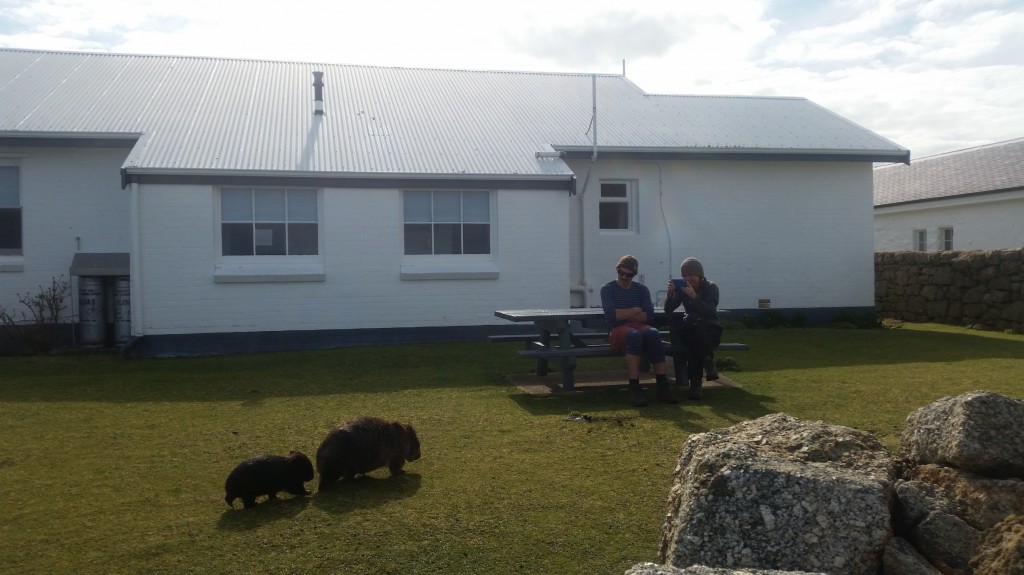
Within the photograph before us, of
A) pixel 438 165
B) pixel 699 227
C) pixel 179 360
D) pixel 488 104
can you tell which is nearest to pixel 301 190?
pixel 438 165

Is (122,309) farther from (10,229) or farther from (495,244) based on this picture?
(495,244)

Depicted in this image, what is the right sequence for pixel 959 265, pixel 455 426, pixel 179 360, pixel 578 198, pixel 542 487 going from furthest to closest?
pixel 959 265
pixel 578 198
pixel 179 360
pixel 455 426
pixel 542 487

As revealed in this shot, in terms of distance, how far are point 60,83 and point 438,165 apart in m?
7.66

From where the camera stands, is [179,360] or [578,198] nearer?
[179,360]

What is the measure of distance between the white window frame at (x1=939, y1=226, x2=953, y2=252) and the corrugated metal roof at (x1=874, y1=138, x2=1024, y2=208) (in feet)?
3.13

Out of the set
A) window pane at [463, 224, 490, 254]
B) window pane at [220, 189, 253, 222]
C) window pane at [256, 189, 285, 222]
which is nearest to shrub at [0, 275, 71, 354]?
window pane at [220, 189, 253, 222]

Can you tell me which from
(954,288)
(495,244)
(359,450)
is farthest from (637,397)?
(954,288)

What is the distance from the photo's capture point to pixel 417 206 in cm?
1486

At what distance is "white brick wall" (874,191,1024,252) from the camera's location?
22641mm

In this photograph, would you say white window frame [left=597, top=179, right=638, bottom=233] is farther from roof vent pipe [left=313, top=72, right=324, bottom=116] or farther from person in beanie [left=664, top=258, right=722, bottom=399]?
person in beanie [left=664, top=258, right=722, bottom=399]

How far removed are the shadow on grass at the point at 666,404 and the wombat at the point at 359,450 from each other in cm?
257

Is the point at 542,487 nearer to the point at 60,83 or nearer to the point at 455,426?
the point at 455,426

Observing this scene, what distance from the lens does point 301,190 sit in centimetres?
1427

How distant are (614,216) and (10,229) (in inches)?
400
